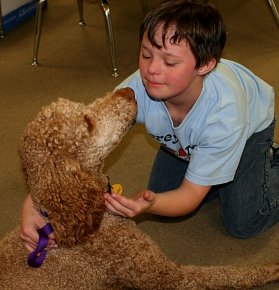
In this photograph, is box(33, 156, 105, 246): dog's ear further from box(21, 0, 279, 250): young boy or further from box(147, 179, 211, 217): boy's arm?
box(147, 179, 211, 217): boy's arm

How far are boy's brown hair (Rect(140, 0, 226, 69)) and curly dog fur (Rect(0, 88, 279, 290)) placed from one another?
229mm

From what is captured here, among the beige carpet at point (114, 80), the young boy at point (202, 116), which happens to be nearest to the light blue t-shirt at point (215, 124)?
the young boy at point (202, 116)

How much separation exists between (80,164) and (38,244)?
235 millimetres

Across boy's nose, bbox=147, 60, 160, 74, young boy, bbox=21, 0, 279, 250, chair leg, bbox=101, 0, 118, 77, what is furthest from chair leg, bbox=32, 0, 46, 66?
boy's nose, bbox=147, 60, 160, 74

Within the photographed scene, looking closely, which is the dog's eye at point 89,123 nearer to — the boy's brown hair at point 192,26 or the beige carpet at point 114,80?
the boy's brown hair at point 192,26

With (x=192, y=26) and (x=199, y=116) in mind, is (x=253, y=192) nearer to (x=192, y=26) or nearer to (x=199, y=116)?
(x=199, y=116)

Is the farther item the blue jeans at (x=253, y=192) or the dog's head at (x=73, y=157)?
the blue jeans at (x=253, y=192)

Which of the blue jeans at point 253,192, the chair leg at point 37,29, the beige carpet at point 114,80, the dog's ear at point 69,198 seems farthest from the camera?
the chair leg at point 37,29

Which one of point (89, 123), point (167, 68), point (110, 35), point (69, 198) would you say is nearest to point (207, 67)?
point (167, 68)

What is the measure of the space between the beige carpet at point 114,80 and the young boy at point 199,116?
148 mm

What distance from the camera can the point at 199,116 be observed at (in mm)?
1309

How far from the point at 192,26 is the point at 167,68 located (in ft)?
0.39

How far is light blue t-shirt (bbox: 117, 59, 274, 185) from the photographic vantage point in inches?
50.4

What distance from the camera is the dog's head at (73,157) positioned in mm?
1102
